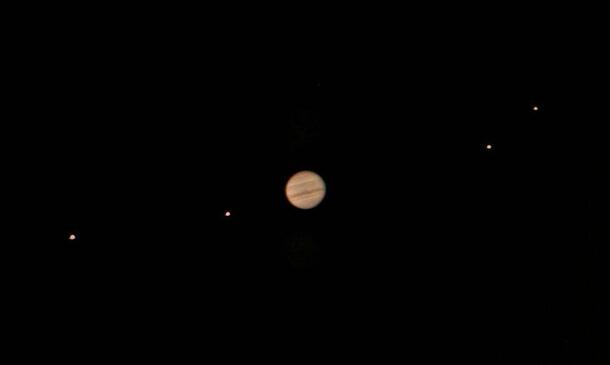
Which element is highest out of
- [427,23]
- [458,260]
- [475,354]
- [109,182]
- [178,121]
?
[427,23]

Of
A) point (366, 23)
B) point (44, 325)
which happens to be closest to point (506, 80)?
point (366, 23)

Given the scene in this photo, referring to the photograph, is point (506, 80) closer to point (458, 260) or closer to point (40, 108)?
point (458, 260)

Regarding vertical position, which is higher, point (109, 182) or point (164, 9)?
point (164, 9)

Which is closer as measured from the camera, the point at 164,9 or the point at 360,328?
the point at 164,9

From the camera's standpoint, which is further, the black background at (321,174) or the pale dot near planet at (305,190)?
the pale dot near planet at (305,190)
